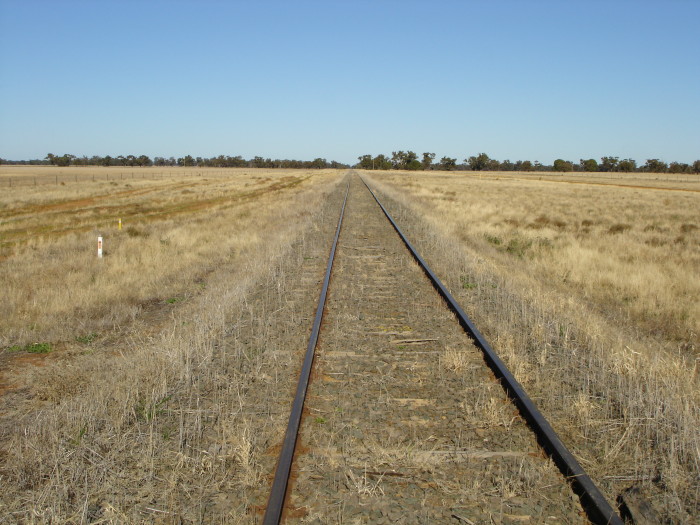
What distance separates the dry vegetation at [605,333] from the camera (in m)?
4.04

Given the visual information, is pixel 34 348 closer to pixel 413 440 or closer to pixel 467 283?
pixel 413 440

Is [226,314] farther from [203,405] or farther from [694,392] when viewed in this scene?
[694,392]

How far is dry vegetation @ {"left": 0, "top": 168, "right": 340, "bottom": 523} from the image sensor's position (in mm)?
3574

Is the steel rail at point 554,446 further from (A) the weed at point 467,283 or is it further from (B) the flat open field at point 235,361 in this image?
(A) the weed at point 467,283

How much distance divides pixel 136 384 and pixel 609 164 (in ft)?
669

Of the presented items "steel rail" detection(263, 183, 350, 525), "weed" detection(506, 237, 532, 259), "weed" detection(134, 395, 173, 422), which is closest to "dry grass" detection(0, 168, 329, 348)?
"weed" detection(134, 395, 173, 422)

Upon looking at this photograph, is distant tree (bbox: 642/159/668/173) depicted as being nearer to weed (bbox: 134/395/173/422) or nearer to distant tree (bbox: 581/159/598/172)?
distant tree (bbox: 581/159/598/172)

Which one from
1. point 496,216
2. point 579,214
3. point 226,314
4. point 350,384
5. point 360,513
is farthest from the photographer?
point 579,214

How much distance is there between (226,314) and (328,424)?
4003 mm

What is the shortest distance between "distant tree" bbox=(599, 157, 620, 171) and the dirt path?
7799 inches

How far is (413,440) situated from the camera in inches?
168

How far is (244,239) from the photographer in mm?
17125

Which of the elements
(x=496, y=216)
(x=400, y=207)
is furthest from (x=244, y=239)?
(x=496, y=216)

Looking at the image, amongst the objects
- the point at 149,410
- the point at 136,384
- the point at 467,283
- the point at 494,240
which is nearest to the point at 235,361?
the point at 136,384
